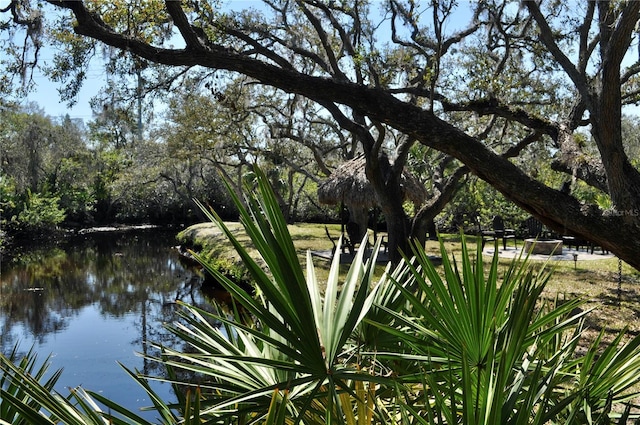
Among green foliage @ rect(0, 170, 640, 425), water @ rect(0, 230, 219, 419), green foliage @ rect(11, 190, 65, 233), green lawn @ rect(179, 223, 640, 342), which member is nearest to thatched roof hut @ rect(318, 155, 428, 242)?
green lawn @ rect(179, 223, 640, 342)

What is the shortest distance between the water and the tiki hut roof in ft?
16.0

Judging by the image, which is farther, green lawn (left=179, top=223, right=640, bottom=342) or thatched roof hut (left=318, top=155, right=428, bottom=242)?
thatched roof hut (left=318, top=155, right=428, bottom=242)

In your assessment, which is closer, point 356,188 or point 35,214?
point 356,188

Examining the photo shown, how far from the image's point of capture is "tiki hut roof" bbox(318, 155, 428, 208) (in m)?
15.6

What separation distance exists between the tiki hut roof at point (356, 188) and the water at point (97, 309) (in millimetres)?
4878

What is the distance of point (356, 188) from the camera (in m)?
15.8

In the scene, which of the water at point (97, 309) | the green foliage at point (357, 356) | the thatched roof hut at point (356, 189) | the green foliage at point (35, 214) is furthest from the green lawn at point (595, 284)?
the green foliage at point (35, 214)

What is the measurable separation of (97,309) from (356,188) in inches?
302

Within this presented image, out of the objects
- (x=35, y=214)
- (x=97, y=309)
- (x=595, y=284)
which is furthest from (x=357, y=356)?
(x=35, y=214)

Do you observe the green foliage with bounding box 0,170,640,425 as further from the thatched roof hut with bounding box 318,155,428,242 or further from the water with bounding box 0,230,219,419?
the thatched roof hut with bounding box 318,155,428,242

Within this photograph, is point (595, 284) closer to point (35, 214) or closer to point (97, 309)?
point (97, 309)

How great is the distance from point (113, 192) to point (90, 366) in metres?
26.9

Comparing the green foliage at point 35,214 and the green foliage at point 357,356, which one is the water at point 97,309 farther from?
the green foliage at point 35,214

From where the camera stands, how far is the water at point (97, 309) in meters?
9.15
